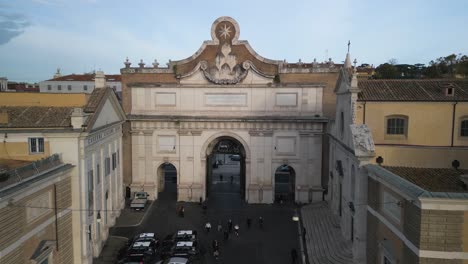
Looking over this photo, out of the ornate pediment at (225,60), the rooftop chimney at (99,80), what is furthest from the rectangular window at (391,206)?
the ornate pediment at (225,60)

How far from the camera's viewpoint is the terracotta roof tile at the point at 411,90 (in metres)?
26.2

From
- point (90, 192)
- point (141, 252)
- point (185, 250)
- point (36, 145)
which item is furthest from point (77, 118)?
point (185, 250)

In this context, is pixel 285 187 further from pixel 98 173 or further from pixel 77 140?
pixel 77 140

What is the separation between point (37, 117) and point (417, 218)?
2066 cm

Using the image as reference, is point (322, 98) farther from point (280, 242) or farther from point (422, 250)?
point (422, 250)

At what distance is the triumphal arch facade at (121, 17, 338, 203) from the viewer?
129 ft

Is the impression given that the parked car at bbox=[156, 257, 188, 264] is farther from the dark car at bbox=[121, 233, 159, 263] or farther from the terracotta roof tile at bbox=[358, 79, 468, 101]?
the terracotta roof tile at bbox=[358, 79, 468, 101]

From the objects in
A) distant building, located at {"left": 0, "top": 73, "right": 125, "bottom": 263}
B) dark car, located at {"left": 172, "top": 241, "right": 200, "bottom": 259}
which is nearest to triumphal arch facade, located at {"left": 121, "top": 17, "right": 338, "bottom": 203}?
distant building, located at {"left": 0, "top": 73, "right": 125, "bottom": 263}

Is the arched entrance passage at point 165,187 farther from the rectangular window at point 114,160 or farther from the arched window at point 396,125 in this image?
the arched window at point 396,125

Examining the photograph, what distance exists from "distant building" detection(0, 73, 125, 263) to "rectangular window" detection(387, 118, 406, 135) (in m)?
18.7

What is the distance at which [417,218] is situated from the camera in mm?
15195

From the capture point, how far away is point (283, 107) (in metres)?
39.4

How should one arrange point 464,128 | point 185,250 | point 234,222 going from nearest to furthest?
point 464,128 → point 185,250 → point 234,222

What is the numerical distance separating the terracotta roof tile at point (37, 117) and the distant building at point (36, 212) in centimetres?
211
